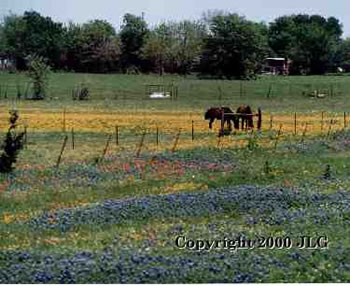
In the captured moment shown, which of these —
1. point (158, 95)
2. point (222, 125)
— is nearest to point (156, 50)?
point (158, 95)

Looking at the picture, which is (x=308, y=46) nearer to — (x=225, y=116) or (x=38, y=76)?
(x=38, y=76)

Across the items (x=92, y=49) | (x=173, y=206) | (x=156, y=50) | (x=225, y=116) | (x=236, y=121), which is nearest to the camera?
(x=173, y=206)

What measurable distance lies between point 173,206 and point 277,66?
102720mm

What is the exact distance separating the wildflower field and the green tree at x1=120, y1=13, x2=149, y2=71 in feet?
233

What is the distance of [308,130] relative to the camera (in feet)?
117

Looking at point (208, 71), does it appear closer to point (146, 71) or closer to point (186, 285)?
point (146, 71)

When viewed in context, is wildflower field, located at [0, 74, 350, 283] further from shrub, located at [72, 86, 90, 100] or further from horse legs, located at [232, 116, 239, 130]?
shrub, located at [72, 86, 90, 100]

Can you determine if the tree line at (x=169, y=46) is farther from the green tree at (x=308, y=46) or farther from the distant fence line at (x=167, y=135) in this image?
the distant fence line at (x=167, y=135)

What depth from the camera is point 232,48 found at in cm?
8706

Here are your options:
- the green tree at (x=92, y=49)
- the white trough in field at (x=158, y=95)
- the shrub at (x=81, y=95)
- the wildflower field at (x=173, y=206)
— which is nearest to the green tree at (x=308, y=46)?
the green tree at (x=92, y=49)

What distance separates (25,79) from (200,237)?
7581cm

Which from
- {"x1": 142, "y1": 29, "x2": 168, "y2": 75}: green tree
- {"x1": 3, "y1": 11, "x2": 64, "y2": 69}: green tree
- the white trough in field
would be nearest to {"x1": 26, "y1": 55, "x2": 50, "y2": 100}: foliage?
the white trough in field

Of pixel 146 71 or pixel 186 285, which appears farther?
pixel 146 71

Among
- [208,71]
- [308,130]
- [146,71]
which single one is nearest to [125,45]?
[146,71]
